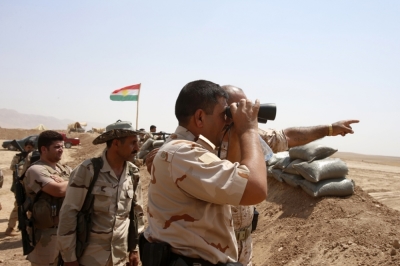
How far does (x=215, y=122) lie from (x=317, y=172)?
14.6ft

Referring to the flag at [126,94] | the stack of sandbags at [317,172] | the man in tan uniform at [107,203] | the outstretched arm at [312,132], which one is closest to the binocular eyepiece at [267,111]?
the outstretched arm at [312,132]

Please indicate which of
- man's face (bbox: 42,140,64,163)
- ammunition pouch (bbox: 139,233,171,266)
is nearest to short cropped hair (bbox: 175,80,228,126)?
ammunition pouch (bbox: 139,233,171,266)

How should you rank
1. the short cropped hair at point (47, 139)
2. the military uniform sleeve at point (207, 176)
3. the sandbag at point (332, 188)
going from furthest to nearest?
the sandbag at point (332, 188) < the short cropped hair at point (47, 139) < the military uniform sleeve at point (207, 176)

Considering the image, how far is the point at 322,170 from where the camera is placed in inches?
232

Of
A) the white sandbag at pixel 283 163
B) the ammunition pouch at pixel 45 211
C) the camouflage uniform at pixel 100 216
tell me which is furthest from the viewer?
the white sandbag at pixel 283 163

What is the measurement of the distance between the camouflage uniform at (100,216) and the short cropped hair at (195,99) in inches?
57.7

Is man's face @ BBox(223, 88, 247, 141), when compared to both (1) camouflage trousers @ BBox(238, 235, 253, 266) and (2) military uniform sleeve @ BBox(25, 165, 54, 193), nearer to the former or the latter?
(1) camouflage trousers @ BBox(238, 235, 253, 266)

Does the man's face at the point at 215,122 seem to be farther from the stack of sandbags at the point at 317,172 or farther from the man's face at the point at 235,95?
the stack of sandbags at the point at 317,172

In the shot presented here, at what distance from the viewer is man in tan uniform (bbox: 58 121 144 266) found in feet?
A: 9.55

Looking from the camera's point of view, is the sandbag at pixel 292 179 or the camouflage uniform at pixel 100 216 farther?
the sandbag at pixel 292 179

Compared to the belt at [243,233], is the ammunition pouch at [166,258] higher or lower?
higher

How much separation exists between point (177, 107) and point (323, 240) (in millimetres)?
3724

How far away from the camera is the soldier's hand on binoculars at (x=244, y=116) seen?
1711 mm

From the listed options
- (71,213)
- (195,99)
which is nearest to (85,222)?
(71,213)
